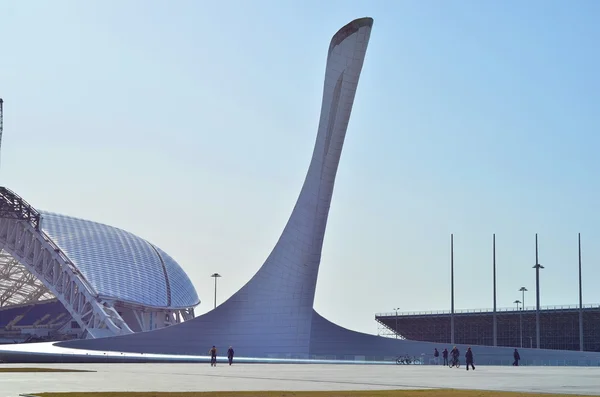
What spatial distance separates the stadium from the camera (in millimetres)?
97188

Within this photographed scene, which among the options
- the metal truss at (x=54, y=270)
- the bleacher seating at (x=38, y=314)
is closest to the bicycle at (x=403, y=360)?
the metal truss at (x=54, y=270)

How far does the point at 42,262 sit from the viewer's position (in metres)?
99.4

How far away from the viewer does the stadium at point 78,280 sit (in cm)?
9719

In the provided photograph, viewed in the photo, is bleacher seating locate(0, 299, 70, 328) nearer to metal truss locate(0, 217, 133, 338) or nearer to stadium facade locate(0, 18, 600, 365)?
metal truss locate(0, 217, 133, 338)

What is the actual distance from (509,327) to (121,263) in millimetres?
54115

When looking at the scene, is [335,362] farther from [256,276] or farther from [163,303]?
[163,303]

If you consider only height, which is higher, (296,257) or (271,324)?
(296,257)

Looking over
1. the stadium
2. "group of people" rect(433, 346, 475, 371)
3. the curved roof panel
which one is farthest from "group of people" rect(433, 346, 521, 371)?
the curved roof panel

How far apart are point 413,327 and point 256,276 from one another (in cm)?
8067

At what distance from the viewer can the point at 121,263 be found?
395 ft

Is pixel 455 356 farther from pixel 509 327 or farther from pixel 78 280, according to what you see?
pixel 509 327

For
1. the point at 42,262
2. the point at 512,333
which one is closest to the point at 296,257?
the point at 42,262

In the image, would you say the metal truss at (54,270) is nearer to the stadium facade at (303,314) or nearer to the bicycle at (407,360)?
the stadium facade at (303,314)

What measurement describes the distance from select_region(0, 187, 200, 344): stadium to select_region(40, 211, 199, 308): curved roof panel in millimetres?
130
